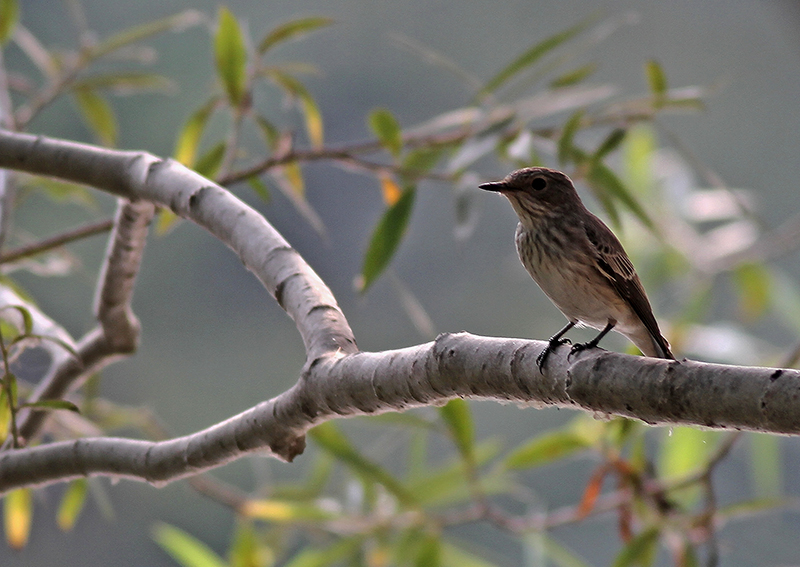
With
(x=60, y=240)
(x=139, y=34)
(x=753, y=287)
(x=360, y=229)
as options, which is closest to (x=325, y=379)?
(x=60, y=240)

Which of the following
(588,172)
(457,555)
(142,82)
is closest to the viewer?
(588,172)

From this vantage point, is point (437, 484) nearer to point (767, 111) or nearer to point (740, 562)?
point (767, 111)

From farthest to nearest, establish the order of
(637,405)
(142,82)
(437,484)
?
(437,484) < (142,82) < (637,405)

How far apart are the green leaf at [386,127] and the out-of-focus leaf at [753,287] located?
169 cm

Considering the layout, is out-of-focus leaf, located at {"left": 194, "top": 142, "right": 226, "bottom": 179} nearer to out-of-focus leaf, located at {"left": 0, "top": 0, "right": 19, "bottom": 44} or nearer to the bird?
out-of-focus leaf, located at {"left": 0, "top": 0, "right": 19, "bottom": 44}

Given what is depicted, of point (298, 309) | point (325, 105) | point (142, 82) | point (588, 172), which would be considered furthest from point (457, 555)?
point (325, 105)

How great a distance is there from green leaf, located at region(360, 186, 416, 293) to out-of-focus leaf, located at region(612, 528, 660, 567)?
0.83 m

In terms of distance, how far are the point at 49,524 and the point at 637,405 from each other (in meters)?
4.07

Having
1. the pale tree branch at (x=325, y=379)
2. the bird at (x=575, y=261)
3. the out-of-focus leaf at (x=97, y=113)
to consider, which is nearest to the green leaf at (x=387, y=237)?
the bird at (x=575, y=261)

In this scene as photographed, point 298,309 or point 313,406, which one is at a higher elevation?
point 298,309

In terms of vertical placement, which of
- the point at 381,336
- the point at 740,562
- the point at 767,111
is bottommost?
the point at 740,562

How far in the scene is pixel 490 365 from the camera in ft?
2.12

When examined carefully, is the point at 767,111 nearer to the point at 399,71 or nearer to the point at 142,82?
the point at 399,71

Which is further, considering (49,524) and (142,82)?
(49,524)
